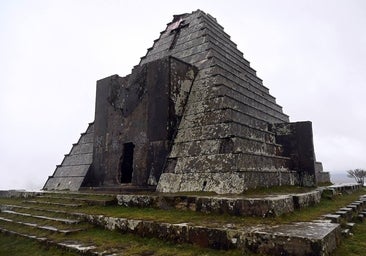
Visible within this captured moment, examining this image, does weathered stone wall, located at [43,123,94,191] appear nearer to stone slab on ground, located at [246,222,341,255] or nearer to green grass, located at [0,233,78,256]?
green grass, located at [0,233,78,256]

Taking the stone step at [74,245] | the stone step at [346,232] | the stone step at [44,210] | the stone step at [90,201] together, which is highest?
the stone step at [90,201]

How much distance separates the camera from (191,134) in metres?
9.70

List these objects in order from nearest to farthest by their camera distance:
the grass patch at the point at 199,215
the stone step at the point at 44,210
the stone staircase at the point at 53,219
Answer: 1. the grass patch at the point at 199,215
2. the stone staircase at the point at 53,219
3. the stone step at the point at 44,210

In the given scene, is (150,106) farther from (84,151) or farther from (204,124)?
(84,151)

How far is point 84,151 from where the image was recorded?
14.1 metres

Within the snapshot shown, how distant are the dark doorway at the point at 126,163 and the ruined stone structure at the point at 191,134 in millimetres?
38

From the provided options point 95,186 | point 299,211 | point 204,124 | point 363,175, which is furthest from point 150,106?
point 363,175

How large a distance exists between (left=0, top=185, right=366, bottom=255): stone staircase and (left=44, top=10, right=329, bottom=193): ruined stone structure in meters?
1.64

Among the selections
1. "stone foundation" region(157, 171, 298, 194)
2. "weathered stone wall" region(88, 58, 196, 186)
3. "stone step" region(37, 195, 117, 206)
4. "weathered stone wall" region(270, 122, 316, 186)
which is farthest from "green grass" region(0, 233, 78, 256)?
"weathered stone wall" region(270, 122, 316, 186)

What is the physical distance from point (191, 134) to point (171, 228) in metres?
4.55

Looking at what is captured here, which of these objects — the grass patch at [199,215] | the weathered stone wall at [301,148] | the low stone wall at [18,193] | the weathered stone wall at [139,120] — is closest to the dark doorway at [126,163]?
the weathered stone wall at [139,120]

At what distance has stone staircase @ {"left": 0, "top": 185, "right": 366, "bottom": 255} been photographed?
14.1 feet

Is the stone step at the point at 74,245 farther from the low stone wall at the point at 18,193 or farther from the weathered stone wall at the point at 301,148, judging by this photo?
the weathered stone wall at the point at 301,148

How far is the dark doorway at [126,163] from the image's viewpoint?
1145 centimetres
